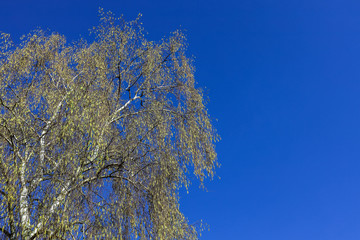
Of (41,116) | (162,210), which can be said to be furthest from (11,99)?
(162,210)

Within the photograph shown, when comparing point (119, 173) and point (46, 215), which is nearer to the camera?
point (46, 215)

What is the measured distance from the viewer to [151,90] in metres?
7.78

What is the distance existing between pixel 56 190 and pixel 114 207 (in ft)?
2.84

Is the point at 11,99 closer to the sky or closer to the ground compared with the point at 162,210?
closer to the sky

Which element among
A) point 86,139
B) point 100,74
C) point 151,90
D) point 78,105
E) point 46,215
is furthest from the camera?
point 151,90

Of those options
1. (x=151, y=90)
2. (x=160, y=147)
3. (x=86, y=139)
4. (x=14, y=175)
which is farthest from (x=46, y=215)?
(x=151, y=90)

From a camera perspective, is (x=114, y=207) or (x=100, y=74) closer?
(x=114, y=207)

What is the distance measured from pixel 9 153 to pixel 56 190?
1.32 meters

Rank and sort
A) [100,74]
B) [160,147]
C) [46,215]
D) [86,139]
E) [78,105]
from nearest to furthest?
[46,215], [86,139], [78,105], [160,147], [100,74]

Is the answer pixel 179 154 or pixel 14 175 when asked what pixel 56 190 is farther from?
pixel 179 154

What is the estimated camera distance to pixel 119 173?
550 cm

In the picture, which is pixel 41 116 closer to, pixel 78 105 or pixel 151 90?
pixel 78 105

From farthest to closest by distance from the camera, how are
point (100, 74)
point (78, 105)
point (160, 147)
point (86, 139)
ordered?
1. point (100, 74)
2. point (160, 147)
3. point (78, 105)
4. point (86, 139)

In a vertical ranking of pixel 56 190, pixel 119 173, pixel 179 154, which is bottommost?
pixel 56 190
